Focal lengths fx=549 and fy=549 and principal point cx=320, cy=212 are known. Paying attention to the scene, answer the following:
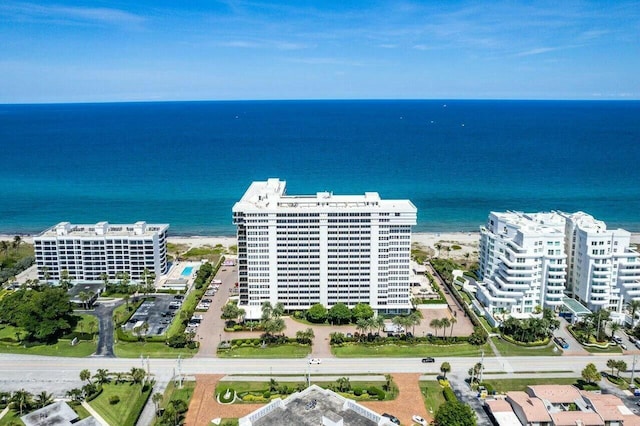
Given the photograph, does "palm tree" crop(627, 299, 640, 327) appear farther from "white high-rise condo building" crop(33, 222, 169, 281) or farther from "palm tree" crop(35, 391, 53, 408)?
"white high-rise condo building" crop(33, 222, 169, 281)

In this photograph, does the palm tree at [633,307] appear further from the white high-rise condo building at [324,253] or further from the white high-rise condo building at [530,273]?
the white high-rise condo building at [324,253]

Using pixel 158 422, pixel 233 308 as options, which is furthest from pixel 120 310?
pixel 158 422

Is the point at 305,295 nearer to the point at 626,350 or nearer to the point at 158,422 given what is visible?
the point at 158,422

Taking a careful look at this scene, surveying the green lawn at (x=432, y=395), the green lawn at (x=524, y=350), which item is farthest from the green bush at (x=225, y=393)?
the green lawn at (x=524, y=350)

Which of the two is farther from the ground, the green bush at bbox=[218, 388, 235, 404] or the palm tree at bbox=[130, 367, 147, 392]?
the palm tree at bbox=[130, 367, 147, 392]

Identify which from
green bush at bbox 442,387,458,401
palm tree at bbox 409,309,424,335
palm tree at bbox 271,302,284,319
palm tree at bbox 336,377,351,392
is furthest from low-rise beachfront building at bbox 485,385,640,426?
palm tree at bbox 271,302,284,319

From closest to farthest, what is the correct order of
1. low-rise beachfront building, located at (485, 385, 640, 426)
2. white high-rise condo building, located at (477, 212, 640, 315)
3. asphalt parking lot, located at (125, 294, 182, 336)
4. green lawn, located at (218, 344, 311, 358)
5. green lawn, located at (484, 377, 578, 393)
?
low-rise beachfront building, located at (485, 385, 640, 426)
green lawn, located at (484, 377, 578, 393)
green lawn, located at (218, 344, 311, 358)
asphalt parking lot, located at (125, 294, 182, 336)
white high-rise condo building, located at (477, 212, 640, 315)

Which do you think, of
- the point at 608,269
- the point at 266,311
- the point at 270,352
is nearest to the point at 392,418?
the point at 270,352
